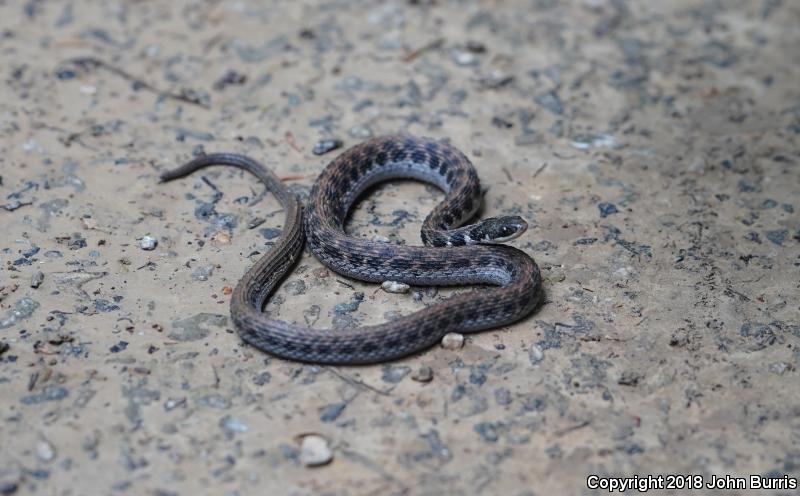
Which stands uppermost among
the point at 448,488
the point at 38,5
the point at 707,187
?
the point at 38,5

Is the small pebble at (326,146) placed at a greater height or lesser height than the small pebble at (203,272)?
greater

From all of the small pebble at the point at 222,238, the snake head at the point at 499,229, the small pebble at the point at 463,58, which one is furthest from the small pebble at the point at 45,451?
the small pebble at the point at 463,58

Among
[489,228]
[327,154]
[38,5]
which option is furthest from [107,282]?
[38,5]

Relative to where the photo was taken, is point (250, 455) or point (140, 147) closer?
point (250, 455)

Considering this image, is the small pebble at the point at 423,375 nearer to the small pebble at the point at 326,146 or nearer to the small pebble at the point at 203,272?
the small pebble at the point at 203,272

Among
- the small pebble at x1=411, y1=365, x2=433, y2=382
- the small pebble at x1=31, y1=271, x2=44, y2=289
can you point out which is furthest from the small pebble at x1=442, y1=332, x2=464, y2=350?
the small pebble at x1=31, y1=271, x2=44, y2=289

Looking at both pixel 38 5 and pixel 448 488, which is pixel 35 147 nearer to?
pixel 38 5
